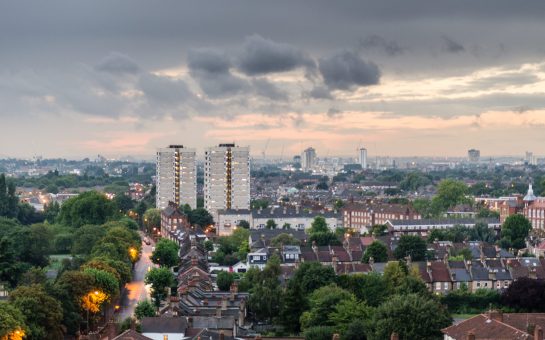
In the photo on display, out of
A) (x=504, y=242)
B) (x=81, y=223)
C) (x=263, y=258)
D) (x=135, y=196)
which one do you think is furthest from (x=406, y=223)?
(x=135, y=196)

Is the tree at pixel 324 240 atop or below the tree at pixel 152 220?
atop

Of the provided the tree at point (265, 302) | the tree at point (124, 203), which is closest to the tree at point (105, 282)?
the tree at point (265, 302)

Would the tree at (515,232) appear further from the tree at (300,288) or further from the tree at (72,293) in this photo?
the tree at (72,293)

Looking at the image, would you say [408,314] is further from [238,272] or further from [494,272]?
[238,272]

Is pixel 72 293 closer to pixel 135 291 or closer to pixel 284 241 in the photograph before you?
pixel 135 291

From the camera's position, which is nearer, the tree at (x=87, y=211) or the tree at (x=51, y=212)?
the tree at (x=87, y=211)

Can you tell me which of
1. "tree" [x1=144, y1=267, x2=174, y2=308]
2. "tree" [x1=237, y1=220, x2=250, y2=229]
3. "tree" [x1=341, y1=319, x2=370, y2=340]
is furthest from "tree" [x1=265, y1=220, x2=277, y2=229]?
"tree" [x1=341, y1=319, x2=370, y2=340]

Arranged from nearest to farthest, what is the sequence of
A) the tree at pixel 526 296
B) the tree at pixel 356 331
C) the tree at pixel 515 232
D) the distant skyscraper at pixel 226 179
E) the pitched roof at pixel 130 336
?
the pitched roof at pixel 130 336 → the tree at pixel 356 331 → the tree at pixel 526 296 → the tree at pixel 515 232 → the distant skyscraper at pixel 226 179

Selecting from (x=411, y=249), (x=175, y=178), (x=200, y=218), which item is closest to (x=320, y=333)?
(x=411, y=249)
